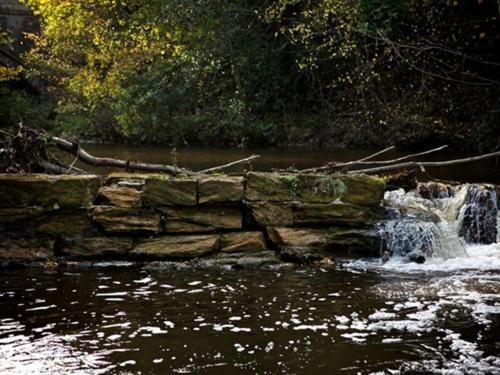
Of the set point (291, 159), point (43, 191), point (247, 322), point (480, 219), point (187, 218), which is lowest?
point (247, 322)

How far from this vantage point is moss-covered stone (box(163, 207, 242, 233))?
9.20 metres

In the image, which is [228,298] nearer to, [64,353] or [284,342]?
[284,342]

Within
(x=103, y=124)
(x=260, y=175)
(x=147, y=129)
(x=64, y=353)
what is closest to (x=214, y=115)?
(x=147, y=129)

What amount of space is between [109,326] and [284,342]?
1496 millimetres

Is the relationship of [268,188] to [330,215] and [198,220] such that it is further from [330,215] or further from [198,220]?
[198,220]

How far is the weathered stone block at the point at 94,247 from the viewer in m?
9.04

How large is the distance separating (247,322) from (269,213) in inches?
122

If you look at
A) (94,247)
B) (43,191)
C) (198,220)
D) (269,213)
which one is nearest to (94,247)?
(94,247)

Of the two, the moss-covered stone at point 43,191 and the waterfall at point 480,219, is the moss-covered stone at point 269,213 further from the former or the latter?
the waterfall at point 480,219

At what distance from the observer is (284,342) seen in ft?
19.1

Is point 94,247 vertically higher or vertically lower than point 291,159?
lower

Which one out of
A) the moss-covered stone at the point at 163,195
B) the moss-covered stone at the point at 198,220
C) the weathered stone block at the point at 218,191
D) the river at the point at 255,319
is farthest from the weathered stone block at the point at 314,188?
the river at the point at 255,319

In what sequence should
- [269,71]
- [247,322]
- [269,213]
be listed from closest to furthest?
1. [247,322]
2. [269,213]
3. [269,71]

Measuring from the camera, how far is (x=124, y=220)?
9.10 meters
